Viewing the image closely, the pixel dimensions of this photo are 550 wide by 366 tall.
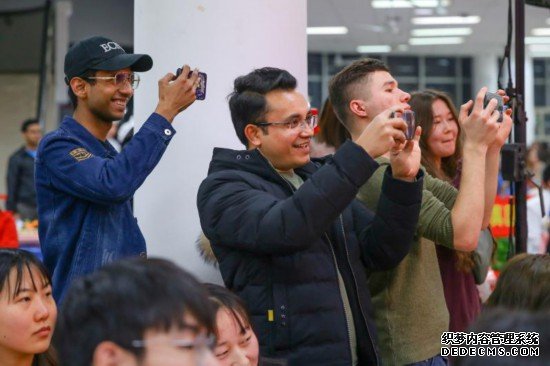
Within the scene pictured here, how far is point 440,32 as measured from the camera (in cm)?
1867

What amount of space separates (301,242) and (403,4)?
13.3 m

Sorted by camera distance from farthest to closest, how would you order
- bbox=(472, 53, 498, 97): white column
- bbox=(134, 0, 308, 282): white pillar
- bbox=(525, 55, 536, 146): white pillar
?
bbox=(472, 53, 498, 97): white column < bbox=(525, 55, 536, 146): white pillar < bbox=(134, 0, 308, 282): white pillar

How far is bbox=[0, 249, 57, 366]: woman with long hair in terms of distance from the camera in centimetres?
250

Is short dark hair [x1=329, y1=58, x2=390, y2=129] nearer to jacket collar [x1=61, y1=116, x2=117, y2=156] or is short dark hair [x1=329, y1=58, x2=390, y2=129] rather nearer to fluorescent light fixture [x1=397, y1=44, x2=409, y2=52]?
jacket collar [x1=61, y1=116, x2=117, y2=156]

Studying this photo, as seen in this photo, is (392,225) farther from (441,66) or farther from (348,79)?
(441,66)

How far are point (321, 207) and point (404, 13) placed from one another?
46.5 ft

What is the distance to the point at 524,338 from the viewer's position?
137 cm

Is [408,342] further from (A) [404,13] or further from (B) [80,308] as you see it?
(A) [404,13]

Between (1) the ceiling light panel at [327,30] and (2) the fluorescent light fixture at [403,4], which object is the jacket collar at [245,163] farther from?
(1) the ceiling light panel at [327,30]

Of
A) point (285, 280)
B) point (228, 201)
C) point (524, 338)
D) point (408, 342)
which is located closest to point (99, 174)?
point (228, 201)

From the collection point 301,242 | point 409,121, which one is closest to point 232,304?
point 301,242

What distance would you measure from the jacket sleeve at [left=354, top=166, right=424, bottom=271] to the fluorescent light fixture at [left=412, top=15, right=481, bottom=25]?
14367mm

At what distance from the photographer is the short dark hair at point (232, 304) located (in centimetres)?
237

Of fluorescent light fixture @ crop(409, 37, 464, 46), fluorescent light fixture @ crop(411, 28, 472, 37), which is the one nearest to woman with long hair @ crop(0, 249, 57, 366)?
fluorescent light fixture @ crop(411, 28, 472, 37)
